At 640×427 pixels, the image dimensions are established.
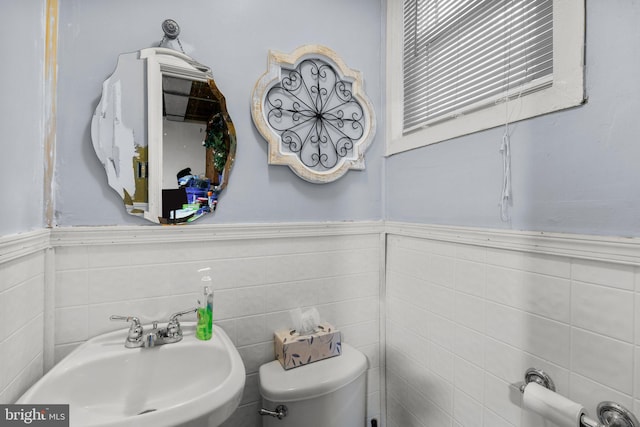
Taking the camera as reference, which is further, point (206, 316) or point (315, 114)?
point (315, 114)

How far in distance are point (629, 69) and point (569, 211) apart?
34 centimetres

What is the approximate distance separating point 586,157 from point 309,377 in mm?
1067

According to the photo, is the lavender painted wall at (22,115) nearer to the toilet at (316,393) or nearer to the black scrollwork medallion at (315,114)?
the black scrollwork medallion at (315,114)

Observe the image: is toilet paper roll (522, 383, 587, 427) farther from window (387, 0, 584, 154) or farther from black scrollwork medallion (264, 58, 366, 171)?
black scrollwork medallion (264, 58, 366, 171)

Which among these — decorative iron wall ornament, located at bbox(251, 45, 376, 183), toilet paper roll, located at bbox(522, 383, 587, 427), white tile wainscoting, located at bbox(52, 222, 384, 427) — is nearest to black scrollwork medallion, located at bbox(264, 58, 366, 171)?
decorative iron wall ornament, located at bbox(251, 45, 376, 183)

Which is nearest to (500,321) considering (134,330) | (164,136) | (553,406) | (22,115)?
(553,406)

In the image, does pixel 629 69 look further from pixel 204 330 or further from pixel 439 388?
pixel 204 330

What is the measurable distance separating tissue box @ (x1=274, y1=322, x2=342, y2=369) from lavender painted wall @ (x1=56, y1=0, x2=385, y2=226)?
1.55ft

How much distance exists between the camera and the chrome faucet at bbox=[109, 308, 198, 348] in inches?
37.3

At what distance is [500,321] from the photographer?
94 centimetres

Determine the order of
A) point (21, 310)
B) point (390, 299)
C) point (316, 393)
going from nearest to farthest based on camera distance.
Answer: point (21, 310) < point (316, 393) < point (390, 299)

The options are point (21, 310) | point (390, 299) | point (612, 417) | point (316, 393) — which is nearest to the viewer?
point (612, 417)

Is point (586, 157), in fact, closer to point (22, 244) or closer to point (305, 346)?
point (305, 346)

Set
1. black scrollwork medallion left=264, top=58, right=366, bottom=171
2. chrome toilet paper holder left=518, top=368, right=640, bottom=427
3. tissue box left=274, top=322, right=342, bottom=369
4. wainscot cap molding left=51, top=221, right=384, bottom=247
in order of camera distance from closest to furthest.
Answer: chrome toilet paper holder left=518, top=368, right=640, bottom=427, wainscot cap molding left=51, top=221, right=384, bottom=247, tissue box left=274, top=322, right=342, bottom=369, black scrollwork medallion left=264, top=58, right=366, bottom=171
